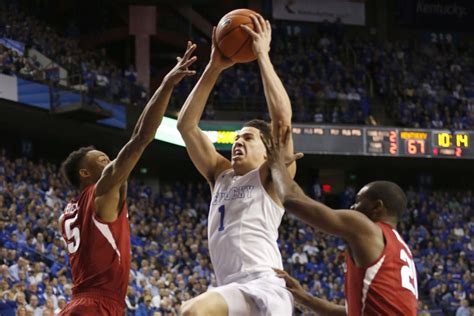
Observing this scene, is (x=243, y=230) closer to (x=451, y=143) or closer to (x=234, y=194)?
(x=234, y=194)

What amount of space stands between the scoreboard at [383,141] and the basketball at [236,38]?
18.0 meters

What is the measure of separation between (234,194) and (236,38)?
1064 millimetres

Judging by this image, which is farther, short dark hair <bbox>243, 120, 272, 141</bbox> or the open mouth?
short dark hair <bbox>243, 120, 272, 141</bbox>

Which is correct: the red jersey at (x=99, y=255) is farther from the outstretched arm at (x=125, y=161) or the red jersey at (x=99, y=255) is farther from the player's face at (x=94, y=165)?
the player's face at (x=94, y=165)

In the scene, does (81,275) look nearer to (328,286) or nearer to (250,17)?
(250,17)

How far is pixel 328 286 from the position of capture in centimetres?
2008

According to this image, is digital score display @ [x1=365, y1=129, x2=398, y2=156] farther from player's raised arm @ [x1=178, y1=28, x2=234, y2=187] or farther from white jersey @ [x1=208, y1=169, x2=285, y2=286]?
white jersey @ [x1=208, y1=169, x2=285, y2=286]

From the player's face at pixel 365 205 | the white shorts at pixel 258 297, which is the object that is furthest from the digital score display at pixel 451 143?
the player's face at pixel 365 205

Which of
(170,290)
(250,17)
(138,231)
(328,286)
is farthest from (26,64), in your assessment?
(250,17)

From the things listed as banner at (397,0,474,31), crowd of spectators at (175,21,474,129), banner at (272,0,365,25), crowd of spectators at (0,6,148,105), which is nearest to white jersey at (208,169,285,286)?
crowd of spectators at (0,6,148,105)

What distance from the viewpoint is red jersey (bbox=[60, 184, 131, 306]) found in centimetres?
520

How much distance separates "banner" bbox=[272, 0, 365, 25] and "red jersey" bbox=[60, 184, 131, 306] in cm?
2579

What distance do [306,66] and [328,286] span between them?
10171 millimetres

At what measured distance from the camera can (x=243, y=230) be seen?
5383 mm
